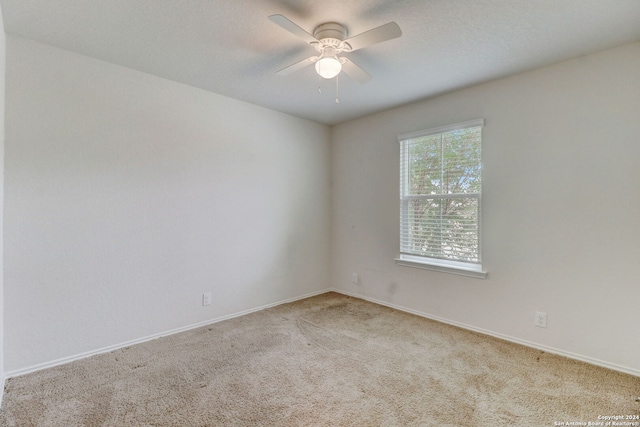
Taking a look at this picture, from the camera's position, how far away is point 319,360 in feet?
7.75

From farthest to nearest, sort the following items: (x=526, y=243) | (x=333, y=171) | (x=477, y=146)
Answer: (x=333, y=171) < (x=477, y=146) < (x=526, y=243)

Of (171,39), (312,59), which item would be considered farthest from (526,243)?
(171,39)

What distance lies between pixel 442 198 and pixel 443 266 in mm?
709

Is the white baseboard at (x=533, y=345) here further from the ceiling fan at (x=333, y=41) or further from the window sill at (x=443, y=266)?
the ceiling fan at (x=333, y=41)

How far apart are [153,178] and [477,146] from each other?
120 inches

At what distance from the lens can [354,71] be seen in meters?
2.21

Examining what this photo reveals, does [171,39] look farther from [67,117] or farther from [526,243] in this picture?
[526,243]

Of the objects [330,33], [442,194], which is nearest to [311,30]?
[330,33]

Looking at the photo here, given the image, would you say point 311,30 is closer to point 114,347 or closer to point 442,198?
point 442,198

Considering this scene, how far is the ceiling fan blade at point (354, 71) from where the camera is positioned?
2.10 metres

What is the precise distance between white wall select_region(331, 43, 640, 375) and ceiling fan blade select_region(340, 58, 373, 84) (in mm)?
1284

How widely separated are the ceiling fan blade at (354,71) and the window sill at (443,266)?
6.59 feet

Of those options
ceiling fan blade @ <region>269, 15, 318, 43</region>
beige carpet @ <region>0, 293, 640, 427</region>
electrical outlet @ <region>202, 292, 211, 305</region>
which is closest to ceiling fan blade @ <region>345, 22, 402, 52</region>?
ceiling fan blade @ <region>269, 15, 318, 43</region>

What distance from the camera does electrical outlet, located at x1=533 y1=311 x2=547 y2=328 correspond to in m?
2.53
